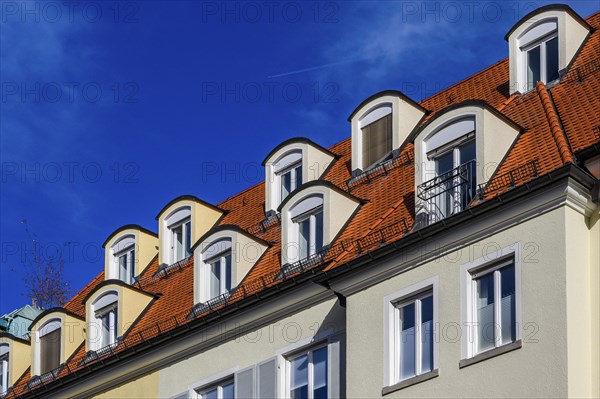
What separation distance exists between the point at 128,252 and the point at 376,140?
10113 millimetres

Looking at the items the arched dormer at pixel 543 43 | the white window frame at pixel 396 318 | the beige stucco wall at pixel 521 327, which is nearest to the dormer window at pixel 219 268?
the beige stucco wall at pixel 521 327

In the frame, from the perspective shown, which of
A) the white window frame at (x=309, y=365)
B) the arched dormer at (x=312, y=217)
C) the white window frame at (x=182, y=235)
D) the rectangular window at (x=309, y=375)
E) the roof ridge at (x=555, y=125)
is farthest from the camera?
the white window frame at (x=182, y=235)

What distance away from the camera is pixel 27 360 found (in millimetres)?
50594

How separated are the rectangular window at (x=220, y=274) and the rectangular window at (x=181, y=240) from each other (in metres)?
3.80

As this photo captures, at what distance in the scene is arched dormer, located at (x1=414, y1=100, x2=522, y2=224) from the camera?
1473 inches

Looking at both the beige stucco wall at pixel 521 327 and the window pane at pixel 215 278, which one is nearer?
the beige stucco wall at pixel 521 327

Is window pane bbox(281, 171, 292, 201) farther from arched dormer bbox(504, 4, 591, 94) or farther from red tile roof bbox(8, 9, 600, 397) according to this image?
arched dormer bbox(504, 4, 591, 94)

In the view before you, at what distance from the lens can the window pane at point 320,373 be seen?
39000 millimetres

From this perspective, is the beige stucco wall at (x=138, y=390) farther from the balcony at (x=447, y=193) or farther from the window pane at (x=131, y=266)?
the balcony at (x=447, y=193)

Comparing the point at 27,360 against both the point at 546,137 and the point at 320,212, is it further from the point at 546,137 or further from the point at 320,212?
the point at 546,137

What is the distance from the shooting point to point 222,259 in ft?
145

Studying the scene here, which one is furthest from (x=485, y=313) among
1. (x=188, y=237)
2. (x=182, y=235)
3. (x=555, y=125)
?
(x=182, y=235)

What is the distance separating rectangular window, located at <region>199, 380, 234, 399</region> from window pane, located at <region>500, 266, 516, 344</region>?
8.73 meters

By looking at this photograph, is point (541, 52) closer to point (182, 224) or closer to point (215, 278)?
point (215, 278)
